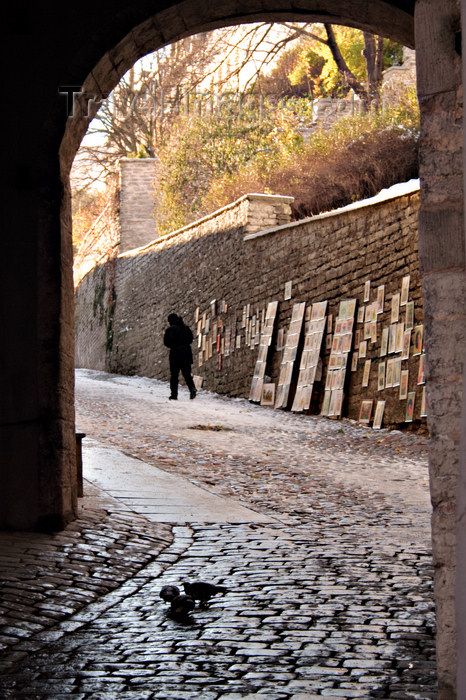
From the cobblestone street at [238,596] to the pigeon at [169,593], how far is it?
0.07m

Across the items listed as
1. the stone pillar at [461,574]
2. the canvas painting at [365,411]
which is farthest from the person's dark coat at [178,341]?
the stone pillar at [461,574]

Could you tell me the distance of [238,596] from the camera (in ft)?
13.0

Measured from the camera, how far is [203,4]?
509cm

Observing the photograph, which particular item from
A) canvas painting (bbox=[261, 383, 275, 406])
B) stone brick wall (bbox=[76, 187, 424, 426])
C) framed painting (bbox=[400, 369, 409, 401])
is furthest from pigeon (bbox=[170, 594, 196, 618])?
canvas painting (bbox=[261, 383, 275, 406])

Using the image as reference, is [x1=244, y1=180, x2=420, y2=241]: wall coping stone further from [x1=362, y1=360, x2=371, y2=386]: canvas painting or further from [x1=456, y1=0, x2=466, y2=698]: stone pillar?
[x1=456, y1=0, x2=466, y2=698]: stone pillar

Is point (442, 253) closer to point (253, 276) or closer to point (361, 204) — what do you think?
point (361, 204)

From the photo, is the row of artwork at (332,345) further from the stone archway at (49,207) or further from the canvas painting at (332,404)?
the stone archway at (49,207)

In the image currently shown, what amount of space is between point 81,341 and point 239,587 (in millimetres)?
24942

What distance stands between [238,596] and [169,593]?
1.19 ft

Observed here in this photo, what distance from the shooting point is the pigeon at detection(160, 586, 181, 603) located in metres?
3.76

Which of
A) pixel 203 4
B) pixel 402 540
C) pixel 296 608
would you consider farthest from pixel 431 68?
pixel 402 540

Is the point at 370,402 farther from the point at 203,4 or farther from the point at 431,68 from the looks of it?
the point at 431,68

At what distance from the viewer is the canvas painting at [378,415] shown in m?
11.8

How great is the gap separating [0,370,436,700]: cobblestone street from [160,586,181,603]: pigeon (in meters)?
0.07
